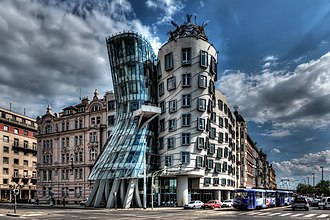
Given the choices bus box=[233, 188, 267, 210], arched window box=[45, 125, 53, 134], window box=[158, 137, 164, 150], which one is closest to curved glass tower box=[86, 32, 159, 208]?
window box=[158, 137, 164, 150]

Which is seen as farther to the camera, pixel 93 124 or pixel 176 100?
pixel 93 124

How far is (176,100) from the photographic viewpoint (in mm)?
65125

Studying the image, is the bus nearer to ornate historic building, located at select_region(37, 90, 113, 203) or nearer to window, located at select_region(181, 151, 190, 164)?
window, located at select_region(181, 151, 190, 164)

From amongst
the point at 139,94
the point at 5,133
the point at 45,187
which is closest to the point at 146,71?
the point at 139,94

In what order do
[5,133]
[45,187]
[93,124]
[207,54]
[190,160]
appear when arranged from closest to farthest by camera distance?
[190,160] → [207,54] → [93,124] → [45,187] → [5,133]

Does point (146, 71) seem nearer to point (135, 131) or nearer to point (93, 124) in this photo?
point (135, 131)

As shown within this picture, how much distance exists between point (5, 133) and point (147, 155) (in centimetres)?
5469

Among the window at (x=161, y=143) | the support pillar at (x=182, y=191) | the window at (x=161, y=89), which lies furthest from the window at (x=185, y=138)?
the window at (x=161, y=89)

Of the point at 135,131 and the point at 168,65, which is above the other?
the point at 168,65

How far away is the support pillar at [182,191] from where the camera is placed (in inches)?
2435

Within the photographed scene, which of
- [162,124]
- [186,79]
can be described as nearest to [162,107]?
[162,124]

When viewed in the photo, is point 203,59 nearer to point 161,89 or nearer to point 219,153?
point 161,89

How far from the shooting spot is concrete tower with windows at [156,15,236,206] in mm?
62594

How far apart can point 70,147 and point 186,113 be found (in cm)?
3435
